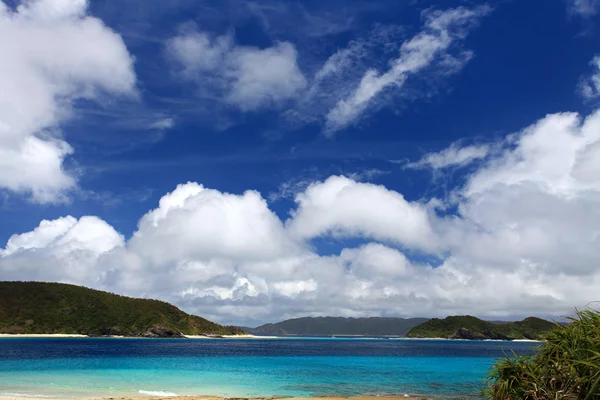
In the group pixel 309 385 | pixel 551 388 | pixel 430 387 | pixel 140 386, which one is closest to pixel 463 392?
pixel 430 387

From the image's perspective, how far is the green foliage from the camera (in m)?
11.1

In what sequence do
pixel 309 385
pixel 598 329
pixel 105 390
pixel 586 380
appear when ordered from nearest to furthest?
1. pixel 586 380
2. pixel 598 329
3. pixel 105 390
4. pixel 309 385

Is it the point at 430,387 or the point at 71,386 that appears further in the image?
the point at 430,387

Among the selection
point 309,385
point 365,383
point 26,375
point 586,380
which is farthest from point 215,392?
point 586,380

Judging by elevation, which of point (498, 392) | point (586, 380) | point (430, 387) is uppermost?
point (586, 380)

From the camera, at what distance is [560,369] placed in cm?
1259

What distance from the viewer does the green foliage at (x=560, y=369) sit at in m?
11.1

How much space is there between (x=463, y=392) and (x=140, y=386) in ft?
113

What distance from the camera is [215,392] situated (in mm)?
42375

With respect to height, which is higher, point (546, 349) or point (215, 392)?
point (546, 349)

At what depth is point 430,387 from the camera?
50.8 meters

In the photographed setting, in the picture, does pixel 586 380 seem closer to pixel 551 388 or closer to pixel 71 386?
pixel 551 388

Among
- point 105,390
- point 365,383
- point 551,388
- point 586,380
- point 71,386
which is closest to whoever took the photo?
point 586,380

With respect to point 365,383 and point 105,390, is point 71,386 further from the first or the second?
point 365,383
